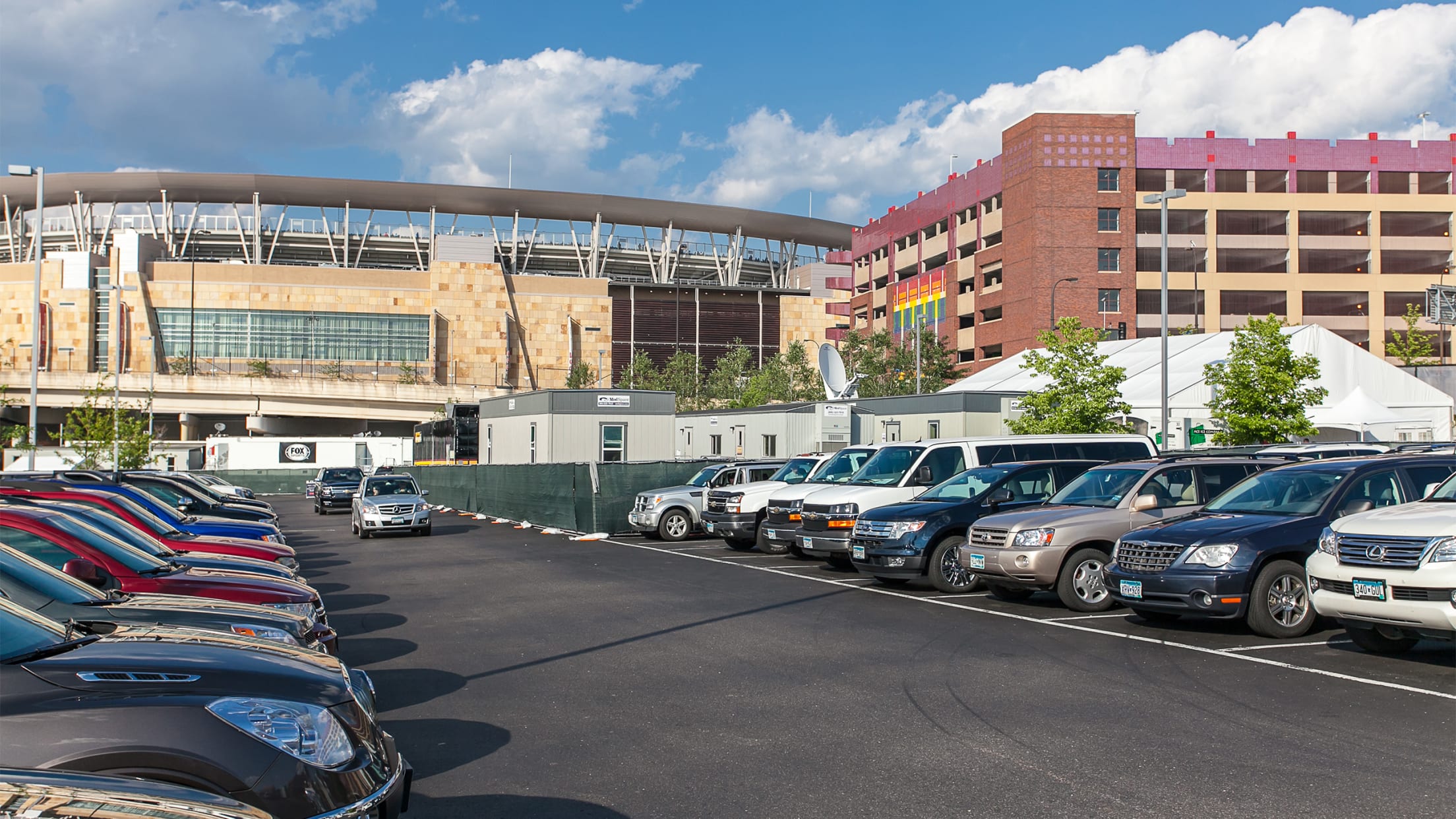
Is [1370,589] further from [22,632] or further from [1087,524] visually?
[22,632]

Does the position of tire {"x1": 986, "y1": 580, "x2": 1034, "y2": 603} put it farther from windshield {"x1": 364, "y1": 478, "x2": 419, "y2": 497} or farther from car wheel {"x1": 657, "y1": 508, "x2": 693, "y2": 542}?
windshield {"x1": 364, "y1": 478, "x2": 419, "y2": 497}

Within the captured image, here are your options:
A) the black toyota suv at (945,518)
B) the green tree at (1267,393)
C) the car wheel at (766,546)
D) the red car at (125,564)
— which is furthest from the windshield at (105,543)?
the green tree at (1267,393)

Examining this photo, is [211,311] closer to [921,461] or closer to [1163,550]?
[921,461]

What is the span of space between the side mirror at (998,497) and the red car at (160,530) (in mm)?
8922

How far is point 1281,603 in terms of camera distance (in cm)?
1111

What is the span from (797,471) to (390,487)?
13249 millimetres

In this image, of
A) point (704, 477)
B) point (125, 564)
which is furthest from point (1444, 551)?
point (704, 477)

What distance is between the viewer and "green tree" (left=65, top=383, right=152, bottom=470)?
42.2 m

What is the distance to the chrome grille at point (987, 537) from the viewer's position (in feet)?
45.0

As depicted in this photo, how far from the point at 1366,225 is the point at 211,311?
8533cm

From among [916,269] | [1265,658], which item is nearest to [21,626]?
[1265,658]

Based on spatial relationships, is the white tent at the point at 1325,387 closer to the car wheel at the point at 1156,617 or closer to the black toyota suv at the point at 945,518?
the black toyota suv at the point at 945,518

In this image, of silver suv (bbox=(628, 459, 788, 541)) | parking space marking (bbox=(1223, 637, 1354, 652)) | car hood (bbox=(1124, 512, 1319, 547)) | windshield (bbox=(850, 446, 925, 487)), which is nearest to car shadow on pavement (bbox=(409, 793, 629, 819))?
parking space marking (bbox=(1223, 637, 1354, 652))

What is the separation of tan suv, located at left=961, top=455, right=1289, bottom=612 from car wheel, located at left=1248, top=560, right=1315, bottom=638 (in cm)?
170
